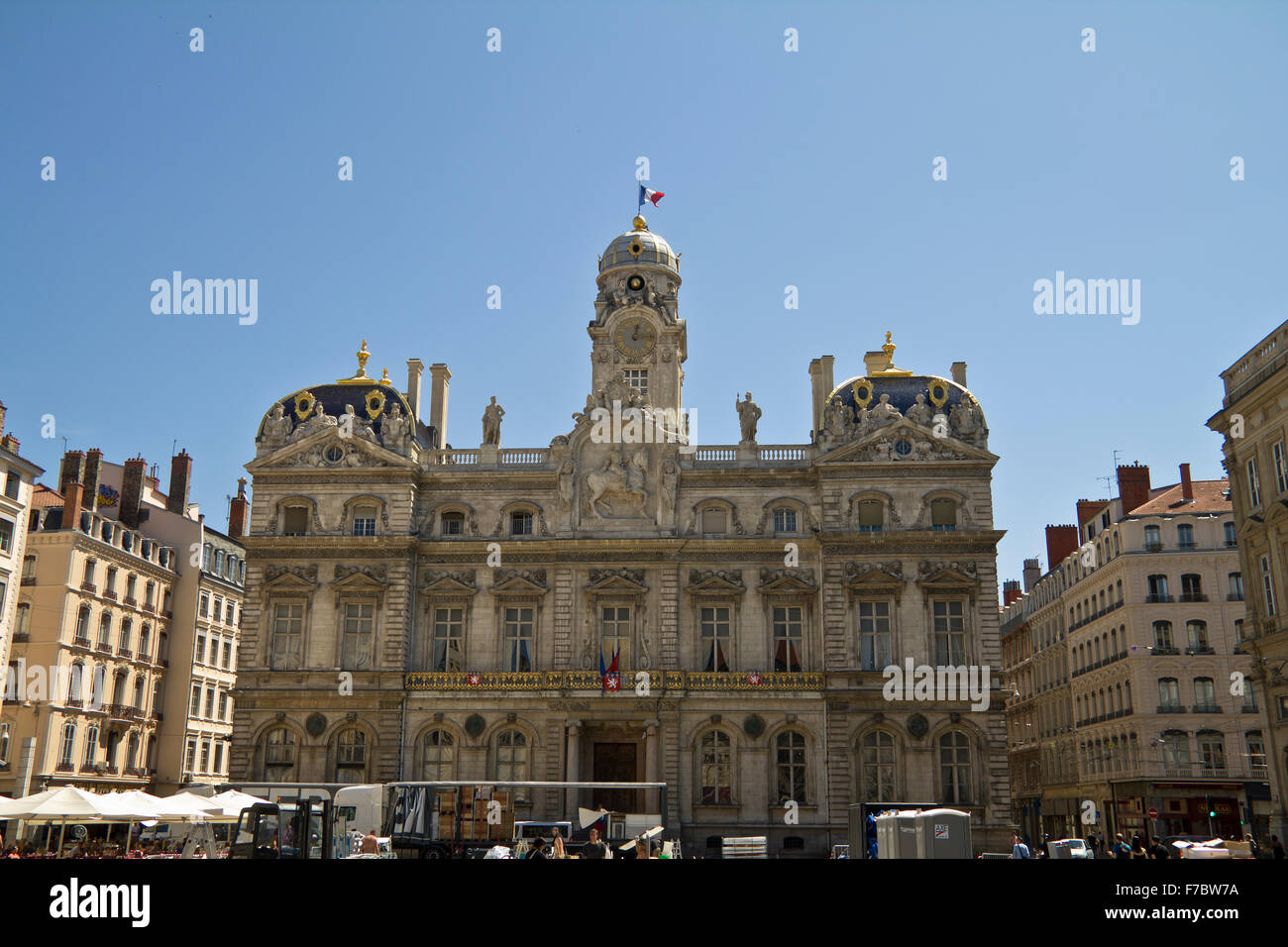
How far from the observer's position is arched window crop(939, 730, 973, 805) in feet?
158

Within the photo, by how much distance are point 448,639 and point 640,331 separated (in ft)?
56.7

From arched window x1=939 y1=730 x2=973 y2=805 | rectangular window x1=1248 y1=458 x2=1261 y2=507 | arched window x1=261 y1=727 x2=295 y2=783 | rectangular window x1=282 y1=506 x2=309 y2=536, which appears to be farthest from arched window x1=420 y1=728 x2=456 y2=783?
rectangular window x1=1248 y1=458 x2=1261 y2=507

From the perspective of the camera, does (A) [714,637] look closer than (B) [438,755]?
No

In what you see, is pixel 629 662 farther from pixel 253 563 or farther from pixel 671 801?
pixel 253 563

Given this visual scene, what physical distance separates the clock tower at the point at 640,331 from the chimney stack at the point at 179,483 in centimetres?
3126

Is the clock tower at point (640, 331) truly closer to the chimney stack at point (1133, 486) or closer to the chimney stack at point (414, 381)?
the chimney stack at point (414, 381)

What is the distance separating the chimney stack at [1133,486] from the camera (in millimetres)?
67500

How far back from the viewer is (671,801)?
48.6m

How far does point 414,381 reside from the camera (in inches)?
2302

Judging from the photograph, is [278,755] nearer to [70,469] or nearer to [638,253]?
[70,469]

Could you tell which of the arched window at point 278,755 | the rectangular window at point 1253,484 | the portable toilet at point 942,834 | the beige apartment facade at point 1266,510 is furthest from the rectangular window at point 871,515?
the arched window at point 278,755

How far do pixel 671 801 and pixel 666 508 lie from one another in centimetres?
1288

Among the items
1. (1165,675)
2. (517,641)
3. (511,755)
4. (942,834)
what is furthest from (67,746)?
(1165,675)
